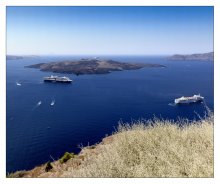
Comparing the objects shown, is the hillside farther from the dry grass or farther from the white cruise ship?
the white cruise ship

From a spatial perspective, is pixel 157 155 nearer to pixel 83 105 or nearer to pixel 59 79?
pixel 83 105

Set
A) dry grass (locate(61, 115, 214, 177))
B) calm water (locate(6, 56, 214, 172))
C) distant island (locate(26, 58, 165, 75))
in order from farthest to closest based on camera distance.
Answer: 1. distant island (locate(26, 58, 165, 75))
2. calm water (locate(6, 56, 214, 172))
3. dry grass (locate(61, 115, 214, 177))

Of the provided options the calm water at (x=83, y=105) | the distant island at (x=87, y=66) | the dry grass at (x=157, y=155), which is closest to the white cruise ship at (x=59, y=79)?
the calm water at (x=83, y=105)

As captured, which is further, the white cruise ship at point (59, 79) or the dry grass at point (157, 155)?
the white cruise ship at point (59, 79)

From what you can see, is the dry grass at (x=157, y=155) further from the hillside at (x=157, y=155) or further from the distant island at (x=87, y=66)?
the distant island at (x=87, y=66)

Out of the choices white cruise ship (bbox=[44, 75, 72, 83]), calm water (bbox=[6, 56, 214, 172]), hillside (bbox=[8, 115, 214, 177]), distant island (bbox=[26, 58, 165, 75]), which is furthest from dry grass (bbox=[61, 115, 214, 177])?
white cruise ship (bbox=[44, 75, 72, 83])

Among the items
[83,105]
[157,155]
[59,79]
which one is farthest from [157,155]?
[59,79]

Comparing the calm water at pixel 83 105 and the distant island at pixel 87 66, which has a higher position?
the distant island at pixel 87 66
